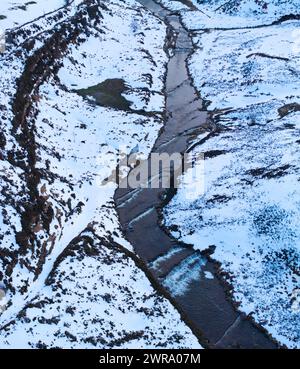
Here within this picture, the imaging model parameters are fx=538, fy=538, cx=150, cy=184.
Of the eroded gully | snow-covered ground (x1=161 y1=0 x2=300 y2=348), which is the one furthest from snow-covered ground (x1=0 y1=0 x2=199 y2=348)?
snow-covered ground (x1=161 y1=0 x2=300 y2=348)

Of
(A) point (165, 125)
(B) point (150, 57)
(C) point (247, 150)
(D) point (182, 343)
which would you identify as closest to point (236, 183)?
(C) point (247, 150)

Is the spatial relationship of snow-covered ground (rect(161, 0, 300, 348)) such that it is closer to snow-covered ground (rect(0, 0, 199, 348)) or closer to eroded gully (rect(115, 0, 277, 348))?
eroded gully (rect(115, 0, 277, 348))

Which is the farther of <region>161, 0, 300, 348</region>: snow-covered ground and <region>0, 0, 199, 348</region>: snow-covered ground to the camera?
<region>161, 0, 300, 348</region>: snow-covered ground

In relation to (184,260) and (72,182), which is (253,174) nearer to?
(184,260)

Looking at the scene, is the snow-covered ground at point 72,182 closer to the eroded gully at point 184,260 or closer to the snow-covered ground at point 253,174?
the eroded gully at point 184,260

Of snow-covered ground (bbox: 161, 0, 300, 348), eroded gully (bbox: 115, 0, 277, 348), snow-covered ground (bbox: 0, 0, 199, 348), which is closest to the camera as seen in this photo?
snow-covered ground (bbox: 0, 0, 199, 348)

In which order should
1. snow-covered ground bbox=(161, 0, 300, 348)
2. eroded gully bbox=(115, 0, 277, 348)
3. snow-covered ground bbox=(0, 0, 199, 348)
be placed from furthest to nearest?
1. snow-covered ground bbox=(161, 0, 300, 348)
2. eroded gully bbox=(115, 0, 277, 348)
3. snow-covered ground bbox=(0, 0, 199, 348)
